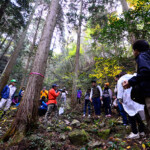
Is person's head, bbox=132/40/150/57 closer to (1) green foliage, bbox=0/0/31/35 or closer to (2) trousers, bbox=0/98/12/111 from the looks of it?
(2) trousers, bbox=0/98/12/111

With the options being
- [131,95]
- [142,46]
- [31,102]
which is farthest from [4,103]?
[142,46]

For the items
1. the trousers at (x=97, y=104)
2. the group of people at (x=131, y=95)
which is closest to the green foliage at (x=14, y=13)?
the group of people at (x=131, y=95)

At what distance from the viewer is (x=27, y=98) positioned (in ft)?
10.3

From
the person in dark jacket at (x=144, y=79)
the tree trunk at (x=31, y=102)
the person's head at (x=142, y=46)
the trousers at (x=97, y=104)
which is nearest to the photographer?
the person in dark jacket at (x=144, y=79)

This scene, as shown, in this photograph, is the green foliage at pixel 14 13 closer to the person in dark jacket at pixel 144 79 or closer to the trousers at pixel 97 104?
the trousers at pixel 97 104

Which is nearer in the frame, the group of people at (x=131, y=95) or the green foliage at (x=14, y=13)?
the group of people at (x=131, y=95)

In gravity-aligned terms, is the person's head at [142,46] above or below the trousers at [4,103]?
above

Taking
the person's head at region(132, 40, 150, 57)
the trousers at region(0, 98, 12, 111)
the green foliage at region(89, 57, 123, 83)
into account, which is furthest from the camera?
the green foliage at region(89, 57, 123, 83)

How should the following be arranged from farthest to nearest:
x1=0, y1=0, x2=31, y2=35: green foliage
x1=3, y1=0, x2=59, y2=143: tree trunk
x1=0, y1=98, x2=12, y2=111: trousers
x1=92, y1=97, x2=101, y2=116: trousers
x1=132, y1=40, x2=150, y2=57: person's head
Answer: x1=0, y1=0, x2=31, y2=35: green foliage
x1=92, y1=97, x2=101, y2=116: trousers
x1=0, y1=98, x2=12, y2=111: trousers
x1=3, y1=0, x2=59, y2=143: tree trunk
x1=132, y1=40, x2=150, y2=57: person's head

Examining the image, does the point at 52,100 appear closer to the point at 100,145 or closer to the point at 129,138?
the point at 100,145

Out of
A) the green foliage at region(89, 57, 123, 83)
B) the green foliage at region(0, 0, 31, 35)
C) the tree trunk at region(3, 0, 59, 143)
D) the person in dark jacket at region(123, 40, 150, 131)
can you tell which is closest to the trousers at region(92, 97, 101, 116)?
the tree trunk at region(3, 0, 59, 143)

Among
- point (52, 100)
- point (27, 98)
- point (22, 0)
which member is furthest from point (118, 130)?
point (22, 0)

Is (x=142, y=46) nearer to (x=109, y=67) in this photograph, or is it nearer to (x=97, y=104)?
(x=97, y=104)

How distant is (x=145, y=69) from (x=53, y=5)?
5269 millimetres
